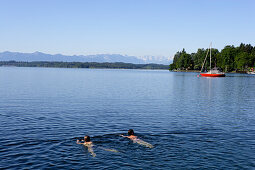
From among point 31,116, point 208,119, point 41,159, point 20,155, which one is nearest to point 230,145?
point 208,119

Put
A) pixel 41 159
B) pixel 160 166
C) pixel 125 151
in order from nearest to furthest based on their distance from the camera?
pixel 160 166, pixel 41 159, pixel 125 151

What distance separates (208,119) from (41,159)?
22903 mm

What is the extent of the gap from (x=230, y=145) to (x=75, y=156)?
13.3 metres

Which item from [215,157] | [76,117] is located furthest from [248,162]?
[76,117]

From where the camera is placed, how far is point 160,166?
1777cm

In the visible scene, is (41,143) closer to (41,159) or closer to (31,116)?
(41,159)

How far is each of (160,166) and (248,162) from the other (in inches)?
259

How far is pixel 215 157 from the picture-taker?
19.7 m

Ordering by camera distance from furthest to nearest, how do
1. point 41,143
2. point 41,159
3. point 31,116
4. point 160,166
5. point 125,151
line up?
point 31,116, point 41,143, point 125,151, point 41,159, point 160,166

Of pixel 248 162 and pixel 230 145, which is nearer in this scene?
pixel 248 162

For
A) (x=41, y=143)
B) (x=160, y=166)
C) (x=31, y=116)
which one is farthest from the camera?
(x=31, y=116)

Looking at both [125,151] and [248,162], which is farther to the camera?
[125,151]

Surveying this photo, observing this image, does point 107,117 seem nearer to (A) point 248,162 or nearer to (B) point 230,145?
(B) point 230,145

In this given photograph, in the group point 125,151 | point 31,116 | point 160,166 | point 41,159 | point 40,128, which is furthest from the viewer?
point 31,116
